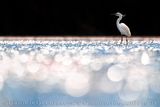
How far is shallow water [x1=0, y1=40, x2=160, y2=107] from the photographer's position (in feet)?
15.1

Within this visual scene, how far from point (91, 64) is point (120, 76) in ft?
2.69

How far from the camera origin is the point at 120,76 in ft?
18.6

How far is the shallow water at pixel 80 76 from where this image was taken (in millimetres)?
4613
